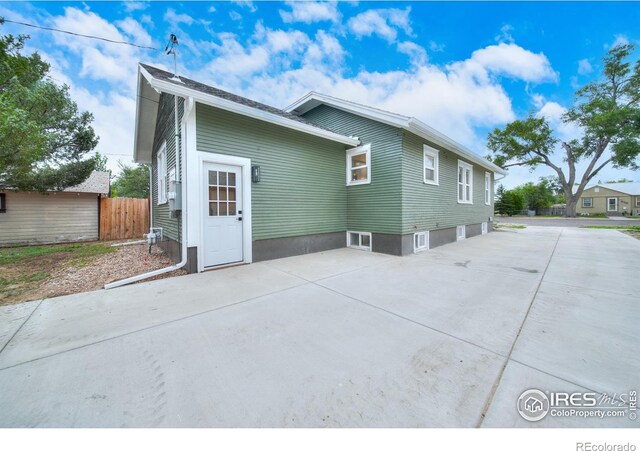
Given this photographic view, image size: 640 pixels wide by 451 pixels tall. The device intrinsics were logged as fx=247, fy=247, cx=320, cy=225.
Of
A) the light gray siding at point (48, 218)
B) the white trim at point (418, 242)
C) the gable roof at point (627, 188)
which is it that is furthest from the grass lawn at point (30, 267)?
the gable roof at point (627, 188)

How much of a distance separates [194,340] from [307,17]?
843cm

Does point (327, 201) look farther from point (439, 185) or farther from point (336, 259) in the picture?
point (439, 185)

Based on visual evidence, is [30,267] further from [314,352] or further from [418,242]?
[418,242]

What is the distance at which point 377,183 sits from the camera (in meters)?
6.99

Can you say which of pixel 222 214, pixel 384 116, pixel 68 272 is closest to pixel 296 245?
pixel 222 214

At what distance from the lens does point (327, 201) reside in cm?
722

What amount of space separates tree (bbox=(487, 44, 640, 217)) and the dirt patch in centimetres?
3128

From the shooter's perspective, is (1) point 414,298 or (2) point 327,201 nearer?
(1) point 414,298

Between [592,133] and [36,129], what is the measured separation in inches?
1467

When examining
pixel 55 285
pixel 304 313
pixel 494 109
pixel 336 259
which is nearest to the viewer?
pixel 304 313

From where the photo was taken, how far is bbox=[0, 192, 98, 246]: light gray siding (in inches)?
362
